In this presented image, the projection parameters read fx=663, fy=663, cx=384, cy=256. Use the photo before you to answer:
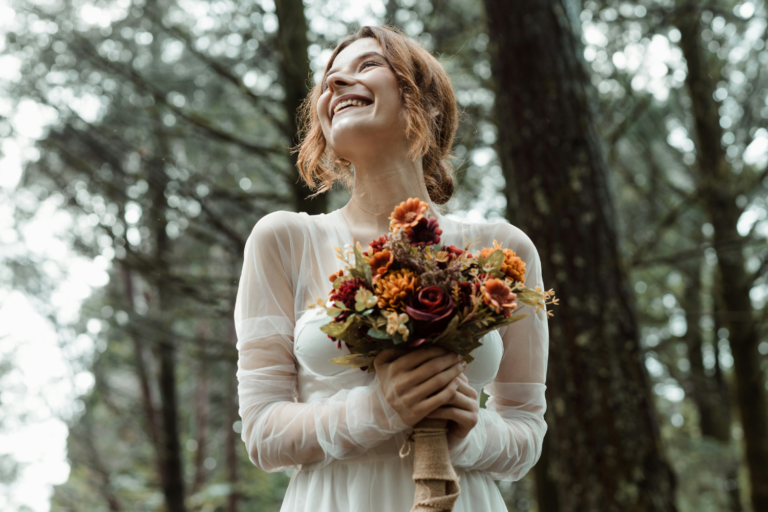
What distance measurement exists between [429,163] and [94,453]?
26.8 feet

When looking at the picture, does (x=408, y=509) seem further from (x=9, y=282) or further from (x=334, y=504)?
(x=9, y=282)

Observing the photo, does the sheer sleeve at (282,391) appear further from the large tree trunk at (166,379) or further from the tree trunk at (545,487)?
the large tree trunk at (166,379)

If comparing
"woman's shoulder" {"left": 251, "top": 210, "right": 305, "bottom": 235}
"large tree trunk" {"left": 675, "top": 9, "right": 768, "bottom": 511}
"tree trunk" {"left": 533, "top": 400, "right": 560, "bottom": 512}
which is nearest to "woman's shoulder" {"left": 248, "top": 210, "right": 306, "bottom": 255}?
"woman's shoulder" {"left": 251, "top": 210, "right": 305, "bottom": 235}

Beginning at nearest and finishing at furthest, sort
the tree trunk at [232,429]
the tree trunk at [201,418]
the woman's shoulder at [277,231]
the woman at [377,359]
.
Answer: the woman at [377,359] → the woman's shoulder at [277,231] → the tree trunk at [201,418] → the tree trunk at [232,429]

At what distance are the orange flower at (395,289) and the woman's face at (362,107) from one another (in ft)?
2.35

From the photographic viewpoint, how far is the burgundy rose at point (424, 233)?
1854mm

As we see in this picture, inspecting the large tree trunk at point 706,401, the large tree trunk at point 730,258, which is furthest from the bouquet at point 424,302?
the large tree trunk at point 706,401

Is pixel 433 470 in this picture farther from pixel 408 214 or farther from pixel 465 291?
pixel 408 214

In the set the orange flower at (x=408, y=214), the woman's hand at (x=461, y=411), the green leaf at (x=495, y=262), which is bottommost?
the woman's hand at (x=461, y=411)

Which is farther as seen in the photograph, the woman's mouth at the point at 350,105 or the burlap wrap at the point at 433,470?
the woman's mouth at the point at 350,105

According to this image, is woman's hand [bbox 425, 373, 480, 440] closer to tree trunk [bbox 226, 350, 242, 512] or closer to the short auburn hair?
the short auburn hair

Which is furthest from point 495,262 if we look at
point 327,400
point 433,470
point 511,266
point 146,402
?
point 146,402

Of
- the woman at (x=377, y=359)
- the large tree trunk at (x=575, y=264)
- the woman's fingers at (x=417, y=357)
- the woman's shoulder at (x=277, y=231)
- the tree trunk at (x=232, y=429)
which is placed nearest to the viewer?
the woman's fingers at (x=417, y=357)

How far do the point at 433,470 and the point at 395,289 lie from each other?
504mm
